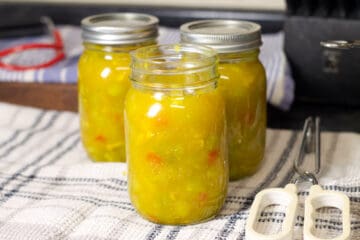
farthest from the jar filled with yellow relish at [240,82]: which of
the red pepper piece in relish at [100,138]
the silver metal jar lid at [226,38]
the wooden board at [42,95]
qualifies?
the wooden board at [42,95]

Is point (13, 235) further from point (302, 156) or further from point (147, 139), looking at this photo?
point (302, 156)

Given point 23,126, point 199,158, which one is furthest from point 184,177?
point 23,126

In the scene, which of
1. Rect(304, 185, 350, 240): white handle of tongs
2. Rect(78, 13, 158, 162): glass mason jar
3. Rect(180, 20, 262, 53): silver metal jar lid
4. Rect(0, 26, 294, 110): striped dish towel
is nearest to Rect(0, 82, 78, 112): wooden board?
Rect(0, 26, 294, 110): striped dish towel

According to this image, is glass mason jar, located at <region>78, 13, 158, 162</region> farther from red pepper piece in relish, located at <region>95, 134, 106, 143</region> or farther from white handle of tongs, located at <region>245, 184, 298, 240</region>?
white handle of tongs, located at <region>245, 184, 298, 240</region>

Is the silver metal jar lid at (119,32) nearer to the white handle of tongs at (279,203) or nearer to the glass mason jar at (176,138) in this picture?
the glass mason jar at (176,138)

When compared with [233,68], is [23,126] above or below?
below
